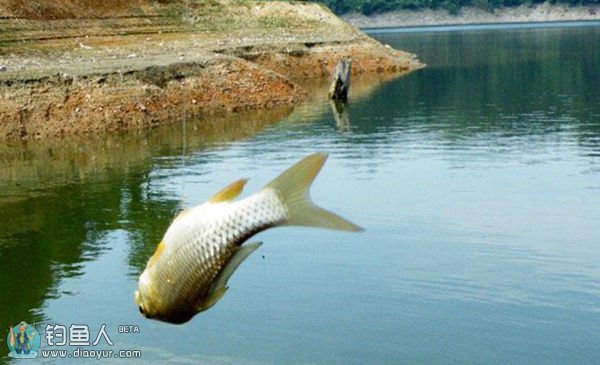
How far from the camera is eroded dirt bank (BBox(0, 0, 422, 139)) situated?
41750 mm

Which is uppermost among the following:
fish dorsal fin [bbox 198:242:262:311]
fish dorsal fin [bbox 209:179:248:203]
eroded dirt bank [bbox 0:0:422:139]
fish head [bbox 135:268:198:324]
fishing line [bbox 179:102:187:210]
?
fish dorsal fin [bbox 209:179:248:203]

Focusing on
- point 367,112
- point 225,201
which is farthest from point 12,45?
point 225,201

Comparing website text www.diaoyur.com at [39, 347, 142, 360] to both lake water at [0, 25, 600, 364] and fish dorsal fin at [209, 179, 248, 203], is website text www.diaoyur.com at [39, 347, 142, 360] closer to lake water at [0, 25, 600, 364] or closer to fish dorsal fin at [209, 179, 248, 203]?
lake water at [0, 25, 600, 364]

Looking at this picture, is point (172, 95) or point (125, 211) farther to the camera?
point (172, 95)

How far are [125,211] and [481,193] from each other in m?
8.02

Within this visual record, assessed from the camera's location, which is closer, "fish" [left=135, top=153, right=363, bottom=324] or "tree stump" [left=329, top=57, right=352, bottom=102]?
"fish" [left=135, top=153, right=363, bottom=324]

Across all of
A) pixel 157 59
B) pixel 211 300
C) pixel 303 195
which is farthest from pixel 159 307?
pixel 157 59

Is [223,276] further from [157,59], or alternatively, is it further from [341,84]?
[341,84]

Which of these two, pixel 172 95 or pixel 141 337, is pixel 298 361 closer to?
pixel 141 337

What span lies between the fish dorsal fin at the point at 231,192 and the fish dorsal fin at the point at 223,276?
Answer: 0.26 meters

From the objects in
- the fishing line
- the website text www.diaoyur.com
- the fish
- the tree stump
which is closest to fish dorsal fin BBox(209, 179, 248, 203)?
the fish

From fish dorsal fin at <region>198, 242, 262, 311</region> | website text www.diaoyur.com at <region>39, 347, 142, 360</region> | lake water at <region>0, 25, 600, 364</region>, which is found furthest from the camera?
lake water at <region>0, 25, 600, 364</region>

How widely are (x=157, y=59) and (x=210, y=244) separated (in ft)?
148

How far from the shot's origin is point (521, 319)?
16.2m
